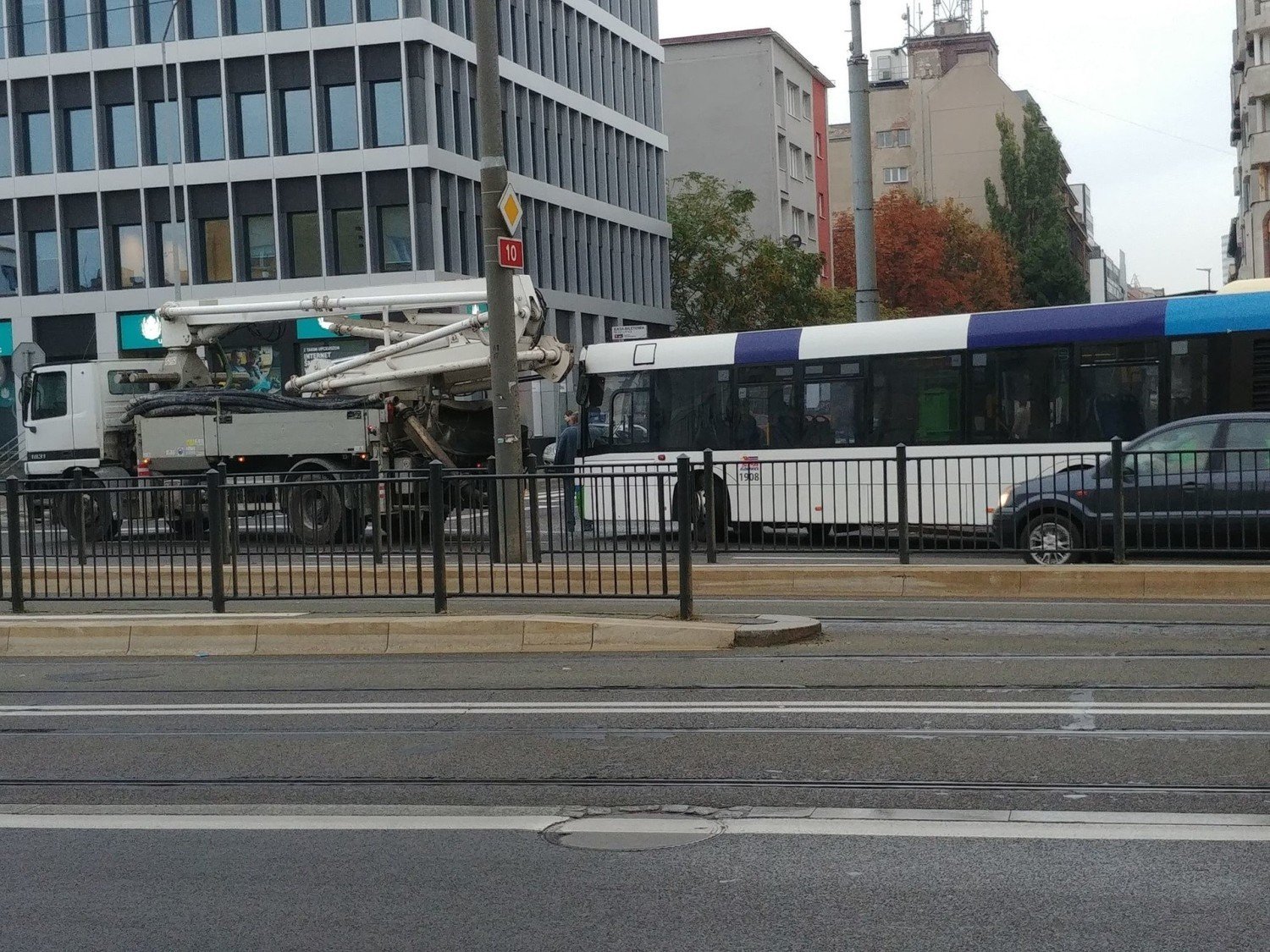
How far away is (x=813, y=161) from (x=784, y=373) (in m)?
58.7

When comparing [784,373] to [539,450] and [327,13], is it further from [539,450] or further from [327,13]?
[327,13]

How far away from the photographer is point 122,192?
1793 inches

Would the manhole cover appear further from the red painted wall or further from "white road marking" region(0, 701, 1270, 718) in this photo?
the red painted wall

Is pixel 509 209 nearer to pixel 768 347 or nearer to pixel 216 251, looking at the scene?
pixel 768 347

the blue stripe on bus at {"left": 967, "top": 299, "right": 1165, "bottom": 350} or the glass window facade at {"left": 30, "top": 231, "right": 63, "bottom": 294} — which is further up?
the glass window facade at {"left": 30, "top": 231, "right": 63, "bottom": 294}

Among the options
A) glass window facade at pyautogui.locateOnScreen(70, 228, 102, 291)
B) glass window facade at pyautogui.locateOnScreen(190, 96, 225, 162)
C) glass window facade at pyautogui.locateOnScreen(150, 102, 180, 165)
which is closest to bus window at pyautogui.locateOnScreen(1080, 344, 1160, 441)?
glass window facade at pyautogui.locateOnScreen(190, 96, 225, 162)

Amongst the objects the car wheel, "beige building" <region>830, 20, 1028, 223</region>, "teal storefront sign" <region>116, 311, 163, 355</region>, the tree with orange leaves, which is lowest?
the car wheel

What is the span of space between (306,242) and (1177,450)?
33.8m

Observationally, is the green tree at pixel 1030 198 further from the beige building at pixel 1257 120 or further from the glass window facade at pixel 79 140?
the glass window facade at pixel 79 140

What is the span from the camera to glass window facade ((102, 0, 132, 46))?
147ft

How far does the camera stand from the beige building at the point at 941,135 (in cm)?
10019

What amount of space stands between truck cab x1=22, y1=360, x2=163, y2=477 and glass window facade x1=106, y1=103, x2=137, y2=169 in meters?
19.4

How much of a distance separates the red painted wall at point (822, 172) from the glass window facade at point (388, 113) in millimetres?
37254

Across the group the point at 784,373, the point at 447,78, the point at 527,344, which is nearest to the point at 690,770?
the point at 784,373
